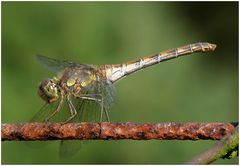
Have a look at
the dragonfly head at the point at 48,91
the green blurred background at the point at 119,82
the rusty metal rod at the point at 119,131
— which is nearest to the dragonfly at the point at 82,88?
the dragonfly head at the point at 48,91

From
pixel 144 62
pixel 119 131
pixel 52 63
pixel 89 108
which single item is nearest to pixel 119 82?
pixel 144 62

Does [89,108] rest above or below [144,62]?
below

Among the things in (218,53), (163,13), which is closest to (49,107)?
Result: (163,13)

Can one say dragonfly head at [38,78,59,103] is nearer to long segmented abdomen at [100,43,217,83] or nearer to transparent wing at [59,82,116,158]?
transparent wing at [59,82,116,158]

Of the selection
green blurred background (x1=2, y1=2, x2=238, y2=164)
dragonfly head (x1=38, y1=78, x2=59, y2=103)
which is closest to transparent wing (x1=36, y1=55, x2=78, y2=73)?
dragonfly head (x1=38, y1=78, x2=59, y2=103)

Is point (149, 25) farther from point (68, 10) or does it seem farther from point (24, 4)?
point (24, 4)

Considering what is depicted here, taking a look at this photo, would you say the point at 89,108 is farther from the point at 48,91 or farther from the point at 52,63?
the point at 52,63
